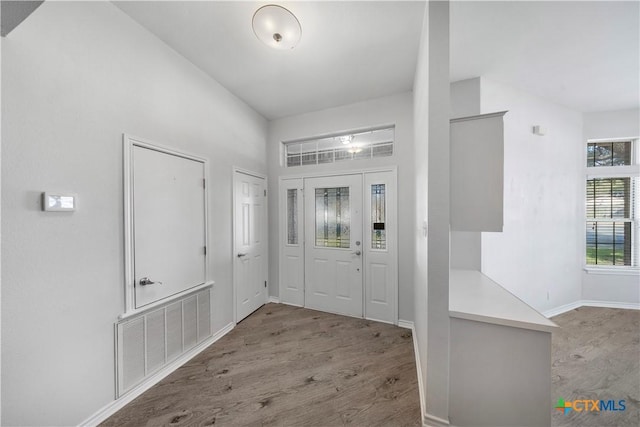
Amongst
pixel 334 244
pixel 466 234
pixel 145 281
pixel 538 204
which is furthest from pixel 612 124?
pixel 145 281

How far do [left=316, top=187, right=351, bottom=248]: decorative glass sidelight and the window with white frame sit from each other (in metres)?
3.89

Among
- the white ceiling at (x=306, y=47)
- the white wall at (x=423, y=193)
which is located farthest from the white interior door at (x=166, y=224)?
the white wall at (x=423, y=193)

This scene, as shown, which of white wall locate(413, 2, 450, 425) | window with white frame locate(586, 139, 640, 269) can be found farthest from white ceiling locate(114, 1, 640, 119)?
window with white frame locate(586, 139, 640, 269)

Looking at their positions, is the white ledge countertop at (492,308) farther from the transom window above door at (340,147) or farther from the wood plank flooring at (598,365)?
the transom window above door at (340,147)

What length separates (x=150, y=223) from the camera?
1986mm

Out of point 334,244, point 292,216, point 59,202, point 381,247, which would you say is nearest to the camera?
point 59,202

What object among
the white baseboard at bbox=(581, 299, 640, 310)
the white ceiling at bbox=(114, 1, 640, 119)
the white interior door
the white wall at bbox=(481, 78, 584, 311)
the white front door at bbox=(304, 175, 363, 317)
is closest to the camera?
the white ceiling at bbox=(114, 1, 640, 119)

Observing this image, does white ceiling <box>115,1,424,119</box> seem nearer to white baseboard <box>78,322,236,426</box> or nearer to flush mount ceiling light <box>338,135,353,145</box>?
flush mount ceiling light <box>338,135,353,145</box>

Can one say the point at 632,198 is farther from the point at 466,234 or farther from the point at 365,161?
the point at 365,161

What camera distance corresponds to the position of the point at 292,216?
3.70 metres

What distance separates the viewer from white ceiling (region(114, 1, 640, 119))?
5.85ft

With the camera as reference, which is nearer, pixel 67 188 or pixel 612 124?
pixel 67 188

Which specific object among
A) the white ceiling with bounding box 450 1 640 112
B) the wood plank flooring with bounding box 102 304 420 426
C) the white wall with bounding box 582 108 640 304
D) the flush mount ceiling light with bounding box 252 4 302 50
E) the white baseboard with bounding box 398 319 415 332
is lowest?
the wood plank flooring with bounding box 102 304 420 426

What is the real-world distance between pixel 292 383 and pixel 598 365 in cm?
290
